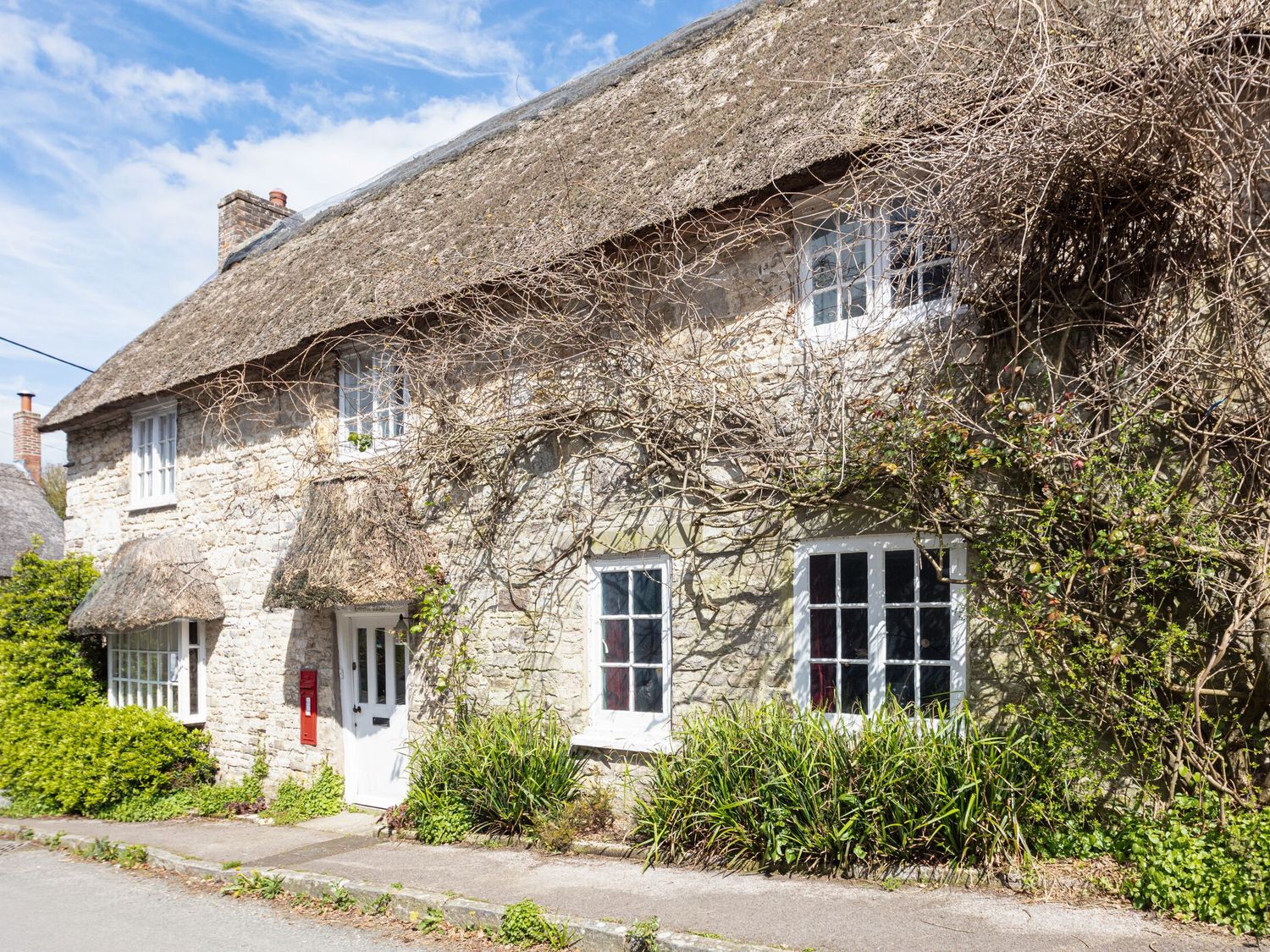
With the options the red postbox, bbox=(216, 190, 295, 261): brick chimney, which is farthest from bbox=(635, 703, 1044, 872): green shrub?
bbox=(216, 190, 295, 261): brick chimney

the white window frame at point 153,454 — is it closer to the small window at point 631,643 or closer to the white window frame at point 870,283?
the small window at point 631,643

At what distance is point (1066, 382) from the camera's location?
6.33 m

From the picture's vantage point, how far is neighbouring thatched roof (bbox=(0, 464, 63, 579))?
893 inches

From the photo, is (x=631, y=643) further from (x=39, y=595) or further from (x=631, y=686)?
(x=39, y=595)

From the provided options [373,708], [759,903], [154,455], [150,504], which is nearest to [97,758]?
[150,504]

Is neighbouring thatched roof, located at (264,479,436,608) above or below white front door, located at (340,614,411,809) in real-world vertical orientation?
above

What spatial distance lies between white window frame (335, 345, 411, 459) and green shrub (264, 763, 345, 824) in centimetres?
331

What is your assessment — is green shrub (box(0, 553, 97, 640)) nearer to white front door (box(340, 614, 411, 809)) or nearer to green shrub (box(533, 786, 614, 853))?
white front door (box(340, 614, 411, 809))

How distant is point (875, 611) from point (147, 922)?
18.1ft

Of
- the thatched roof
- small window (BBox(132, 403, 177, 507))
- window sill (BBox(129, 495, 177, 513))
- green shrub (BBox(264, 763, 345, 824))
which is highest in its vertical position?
the thatched roof

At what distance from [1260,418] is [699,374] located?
12.3ft

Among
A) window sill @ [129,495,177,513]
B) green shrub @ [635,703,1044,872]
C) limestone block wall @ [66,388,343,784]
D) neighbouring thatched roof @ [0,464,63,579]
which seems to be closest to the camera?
green shrub @ [635,703,1044,872]

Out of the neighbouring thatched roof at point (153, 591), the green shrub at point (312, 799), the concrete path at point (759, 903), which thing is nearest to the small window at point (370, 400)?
the neighbouring thatched roof at point (153, 591)

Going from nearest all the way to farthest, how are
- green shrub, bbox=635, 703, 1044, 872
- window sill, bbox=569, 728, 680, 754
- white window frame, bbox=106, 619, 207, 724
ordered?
green shrub, bbox=635, 703, 1044, 872, window sill, bbox=569, 728, 680, 754, white window frame, bbox=106, 619, 207, 724
